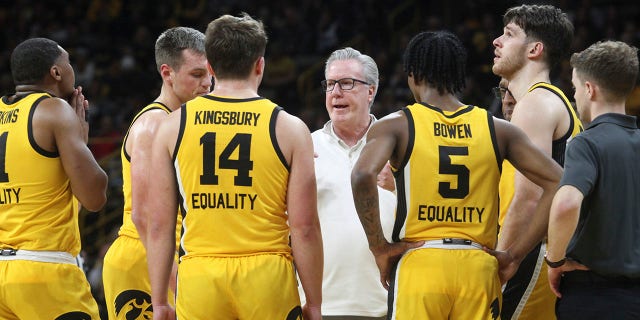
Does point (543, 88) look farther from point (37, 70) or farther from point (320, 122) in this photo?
point (320, 122)

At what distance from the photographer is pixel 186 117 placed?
4.54 m

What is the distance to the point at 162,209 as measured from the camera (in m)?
4.61

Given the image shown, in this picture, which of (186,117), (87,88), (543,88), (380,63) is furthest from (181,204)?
(87,88)

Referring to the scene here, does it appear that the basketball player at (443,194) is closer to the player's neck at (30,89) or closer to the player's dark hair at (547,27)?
the player's dark hair at (547,27)

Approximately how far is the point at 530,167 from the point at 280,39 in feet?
41.0

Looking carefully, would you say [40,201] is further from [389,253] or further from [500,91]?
[500,91]

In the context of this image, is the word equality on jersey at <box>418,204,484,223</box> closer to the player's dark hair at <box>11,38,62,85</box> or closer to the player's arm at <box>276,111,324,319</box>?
the player's arm at <box>276,111,324,319</box>

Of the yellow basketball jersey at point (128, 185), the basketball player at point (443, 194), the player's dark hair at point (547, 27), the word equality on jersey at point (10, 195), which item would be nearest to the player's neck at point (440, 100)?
the basketball player at point (443, 194)

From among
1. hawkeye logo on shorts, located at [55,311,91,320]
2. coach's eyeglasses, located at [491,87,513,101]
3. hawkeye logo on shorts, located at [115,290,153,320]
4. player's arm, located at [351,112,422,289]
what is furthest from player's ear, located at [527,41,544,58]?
hawkeye logo on shorts, located at [55,311,91,320]

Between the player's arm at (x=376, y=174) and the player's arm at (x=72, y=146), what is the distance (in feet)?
5.63

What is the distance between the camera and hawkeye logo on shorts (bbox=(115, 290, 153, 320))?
5802 millimetres

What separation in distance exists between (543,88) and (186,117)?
2214 millimetres

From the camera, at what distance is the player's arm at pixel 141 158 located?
5445 mm

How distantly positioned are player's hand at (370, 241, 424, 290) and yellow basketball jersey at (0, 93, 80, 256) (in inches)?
77.9
